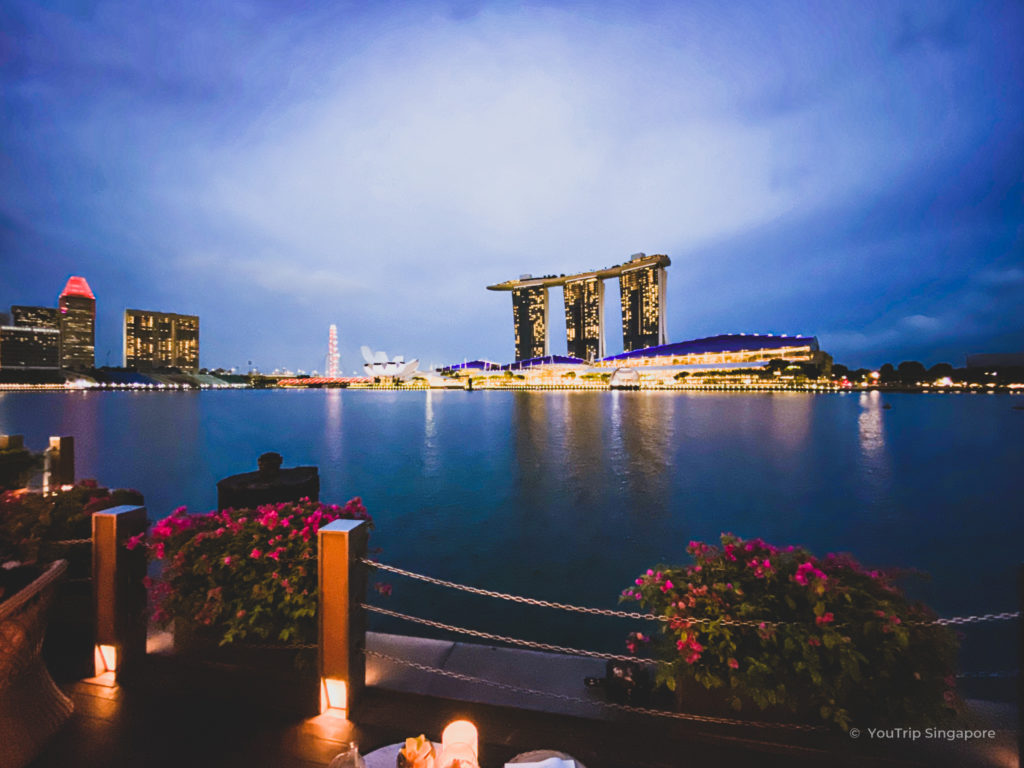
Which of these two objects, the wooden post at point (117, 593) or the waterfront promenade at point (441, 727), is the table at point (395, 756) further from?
the wooden post at point (117, 593)

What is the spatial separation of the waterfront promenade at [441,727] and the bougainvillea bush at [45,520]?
1295 millimetres

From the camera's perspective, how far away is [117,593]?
11.8 ft

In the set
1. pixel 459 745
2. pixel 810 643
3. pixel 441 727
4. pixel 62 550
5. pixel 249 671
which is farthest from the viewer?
pixel 62 550

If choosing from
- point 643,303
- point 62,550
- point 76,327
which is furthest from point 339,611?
point 76,327

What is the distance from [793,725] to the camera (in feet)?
9.69

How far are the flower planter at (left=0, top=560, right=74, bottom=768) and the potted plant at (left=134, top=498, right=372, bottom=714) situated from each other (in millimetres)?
689

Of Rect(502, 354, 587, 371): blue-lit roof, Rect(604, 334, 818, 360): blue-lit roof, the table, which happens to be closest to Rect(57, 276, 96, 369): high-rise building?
Rect(502, 354, 587, 371): blue-lit roof

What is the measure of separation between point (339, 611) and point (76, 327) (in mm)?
235140

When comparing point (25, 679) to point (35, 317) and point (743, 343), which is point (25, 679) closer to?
point (743, 343)

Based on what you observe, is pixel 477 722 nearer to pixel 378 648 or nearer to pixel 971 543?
pixel 378 648

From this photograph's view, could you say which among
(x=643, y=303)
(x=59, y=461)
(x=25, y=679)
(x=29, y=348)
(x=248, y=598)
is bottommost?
(x=25, y=679)

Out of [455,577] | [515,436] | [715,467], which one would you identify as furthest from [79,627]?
[515,436]

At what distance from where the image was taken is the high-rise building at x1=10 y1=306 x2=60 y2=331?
547 feet

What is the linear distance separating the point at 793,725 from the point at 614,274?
194115 mm
